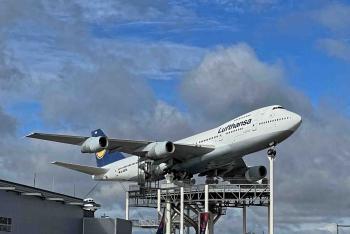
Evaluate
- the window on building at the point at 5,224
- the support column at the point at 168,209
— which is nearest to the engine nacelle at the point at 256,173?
the support column at the point at 168,209

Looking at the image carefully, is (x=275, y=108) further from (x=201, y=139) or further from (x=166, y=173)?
(x=166, y=173)

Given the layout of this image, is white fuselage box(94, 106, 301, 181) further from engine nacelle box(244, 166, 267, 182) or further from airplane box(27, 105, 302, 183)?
engine nacelle box(244, 166, 267, 182)

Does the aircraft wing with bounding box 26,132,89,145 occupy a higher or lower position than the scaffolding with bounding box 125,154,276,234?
higher

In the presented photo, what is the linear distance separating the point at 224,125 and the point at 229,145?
4.73 meters

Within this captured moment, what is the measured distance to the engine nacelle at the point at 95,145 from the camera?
78750 mm

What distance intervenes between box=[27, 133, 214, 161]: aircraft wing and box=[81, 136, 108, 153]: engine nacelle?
3048mm

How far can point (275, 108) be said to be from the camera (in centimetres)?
8125

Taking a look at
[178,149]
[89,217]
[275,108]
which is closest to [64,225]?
[89,217]

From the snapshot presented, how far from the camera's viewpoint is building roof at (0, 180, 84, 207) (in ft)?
202

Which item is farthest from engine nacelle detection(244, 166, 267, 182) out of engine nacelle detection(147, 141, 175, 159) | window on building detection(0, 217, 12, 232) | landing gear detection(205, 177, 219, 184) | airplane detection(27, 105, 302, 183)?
window on building detection(0, 217, 12, 232)

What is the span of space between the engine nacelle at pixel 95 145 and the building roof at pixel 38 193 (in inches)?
223

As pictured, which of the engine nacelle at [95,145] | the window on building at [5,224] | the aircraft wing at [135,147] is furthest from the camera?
the aircraft wing at [135,147]

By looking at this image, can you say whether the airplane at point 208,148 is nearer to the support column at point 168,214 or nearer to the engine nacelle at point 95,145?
the engine nacelle at point 95,145

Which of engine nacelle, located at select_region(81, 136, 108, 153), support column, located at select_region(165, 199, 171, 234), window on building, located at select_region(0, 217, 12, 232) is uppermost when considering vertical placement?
engine nacelle, located at select_region(81, 136, 108, 153)
